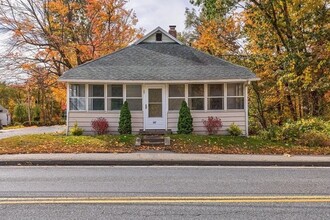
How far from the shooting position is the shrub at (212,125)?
18078mm

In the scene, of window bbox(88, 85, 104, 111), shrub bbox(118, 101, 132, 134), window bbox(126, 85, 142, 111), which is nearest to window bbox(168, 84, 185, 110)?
window bbox(126, 85, 142, 111)

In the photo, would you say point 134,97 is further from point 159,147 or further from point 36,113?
point 36,113

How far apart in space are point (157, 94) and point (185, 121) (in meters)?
2.38

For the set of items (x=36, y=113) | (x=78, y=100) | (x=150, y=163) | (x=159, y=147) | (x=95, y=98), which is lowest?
(x=150, y=163)

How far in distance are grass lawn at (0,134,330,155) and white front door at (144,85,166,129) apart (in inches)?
125

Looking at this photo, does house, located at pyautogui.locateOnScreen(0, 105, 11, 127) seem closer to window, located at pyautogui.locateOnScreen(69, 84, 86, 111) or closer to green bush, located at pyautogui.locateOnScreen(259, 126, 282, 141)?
window, located at pyautogui.locateOnScreen(69, 84, 86, 111)

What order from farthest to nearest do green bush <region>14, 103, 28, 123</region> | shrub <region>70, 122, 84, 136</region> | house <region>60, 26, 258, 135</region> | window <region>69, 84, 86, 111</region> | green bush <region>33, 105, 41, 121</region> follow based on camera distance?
green bush <region>14, 103, 28, 123</region>, green bush <region>33, 105, 41, 121</region>, window <region>69, 84, 86, 111</region>, house <region>60, 26, 258, 135</region>, shrub <region>70, 122, 84, 136</region>

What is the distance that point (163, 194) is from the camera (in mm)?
6375

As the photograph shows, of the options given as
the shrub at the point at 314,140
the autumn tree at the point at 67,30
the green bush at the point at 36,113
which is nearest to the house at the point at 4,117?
the green bush at the point at 36,113

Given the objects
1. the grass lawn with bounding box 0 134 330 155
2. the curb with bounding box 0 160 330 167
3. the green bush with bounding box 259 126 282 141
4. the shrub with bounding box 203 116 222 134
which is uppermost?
the shrub with bounding box 203 116 222 134

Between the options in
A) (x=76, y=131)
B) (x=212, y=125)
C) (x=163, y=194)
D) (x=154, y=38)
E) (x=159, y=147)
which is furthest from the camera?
(x=154, y=38)

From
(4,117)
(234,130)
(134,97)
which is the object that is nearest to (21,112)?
(4,117)

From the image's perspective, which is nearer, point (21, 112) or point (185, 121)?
point (185, 121)

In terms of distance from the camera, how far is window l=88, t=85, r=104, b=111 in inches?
739
